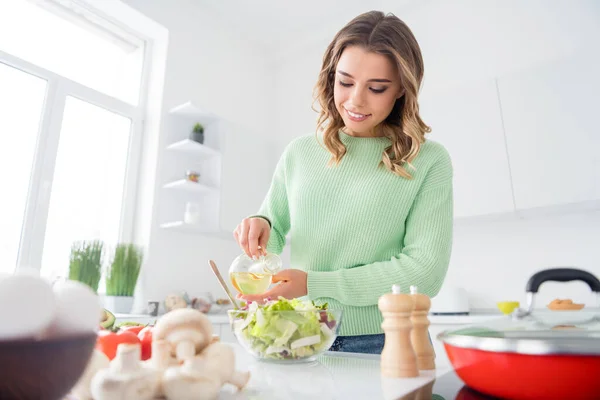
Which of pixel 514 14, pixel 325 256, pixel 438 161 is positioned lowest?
pixel 325 256

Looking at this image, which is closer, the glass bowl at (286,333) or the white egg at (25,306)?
the white egg at (25,306)

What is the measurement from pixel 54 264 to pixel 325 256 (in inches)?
75.4

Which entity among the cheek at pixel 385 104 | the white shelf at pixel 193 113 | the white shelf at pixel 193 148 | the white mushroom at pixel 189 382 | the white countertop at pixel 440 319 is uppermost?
the white shelf at pixel 193 113

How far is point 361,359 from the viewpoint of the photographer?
0.69 m

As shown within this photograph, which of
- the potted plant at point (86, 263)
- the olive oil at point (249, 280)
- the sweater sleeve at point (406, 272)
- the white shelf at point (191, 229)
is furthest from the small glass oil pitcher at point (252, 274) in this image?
the white shelf at point (191, 229)

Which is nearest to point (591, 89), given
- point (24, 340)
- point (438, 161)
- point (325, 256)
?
point (438, 161)

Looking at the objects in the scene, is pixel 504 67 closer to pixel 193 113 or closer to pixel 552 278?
pixel 193 113

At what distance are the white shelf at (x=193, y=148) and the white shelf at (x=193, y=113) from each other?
19 cm

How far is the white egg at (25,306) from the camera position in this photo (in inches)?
10.5

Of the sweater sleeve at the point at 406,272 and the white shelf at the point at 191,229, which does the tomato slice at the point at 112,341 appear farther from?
the white shelf at the point at 191,229

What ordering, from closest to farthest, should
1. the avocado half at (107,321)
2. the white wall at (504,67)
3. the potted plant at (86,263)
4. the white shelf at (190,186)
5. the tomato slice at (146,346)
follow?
the tomato slice at (146,346), the avocado half at (107,321), the potted plant at (86,263), the white wall at (504,67), the white shelf at (190,186)

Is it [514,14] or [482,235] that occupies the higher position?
[514,14]

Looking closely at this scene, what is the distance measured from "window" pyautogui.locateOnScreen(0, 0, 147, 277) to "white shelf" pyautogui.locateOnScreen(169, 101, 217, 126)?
32cm

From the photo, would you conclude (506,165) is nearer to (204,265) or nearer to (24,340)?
(204,265)
